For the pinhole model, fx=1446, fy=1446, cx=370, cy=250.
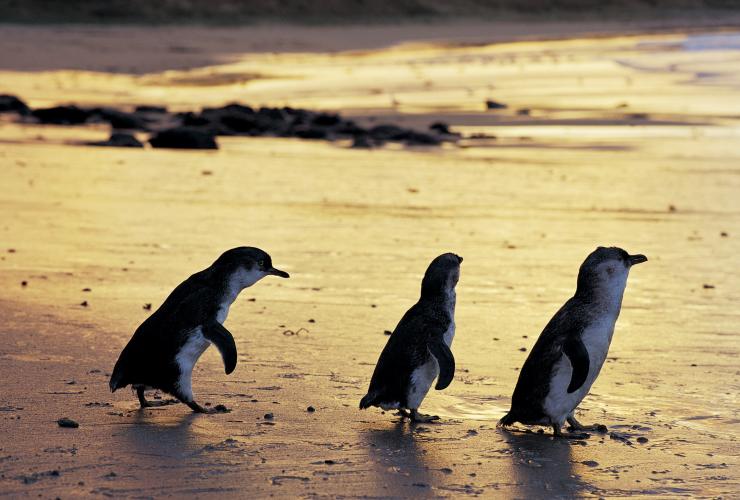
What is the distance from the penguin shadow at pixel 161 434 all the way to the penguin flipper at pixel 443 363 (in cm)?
105

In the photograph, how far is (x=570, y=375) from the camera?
20.5 feet

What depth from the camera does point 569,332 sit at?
627cm

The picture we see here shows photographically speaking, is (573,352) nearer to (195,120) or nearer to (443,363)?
(443,363)

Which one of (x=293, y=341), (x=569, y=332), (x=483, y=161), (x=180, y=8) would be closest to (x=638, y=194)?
(x=483, y=161)

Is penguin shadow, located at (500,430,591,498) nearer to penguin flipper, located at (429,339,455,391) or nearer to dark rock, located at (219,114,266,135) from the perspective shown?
penguin flipper, located at (429,339,455,391)

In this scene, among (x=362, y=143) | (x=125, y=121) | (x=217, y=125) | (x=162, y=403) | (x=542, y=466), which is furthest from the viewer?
(x=125, y=121)

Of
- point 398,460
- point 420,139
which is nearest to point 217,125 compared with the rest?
point 420,139

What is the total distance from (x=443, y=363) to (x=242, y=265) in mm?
1108

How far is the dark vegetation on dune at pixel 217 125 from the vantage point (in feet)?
61.5

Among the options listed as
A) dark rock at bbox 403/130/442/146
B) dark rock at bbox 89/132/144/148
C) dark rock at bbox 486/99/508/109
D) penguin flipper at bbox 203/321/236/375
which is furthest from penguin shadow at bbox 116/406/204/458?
dark rock at bbox 486/99/508/109

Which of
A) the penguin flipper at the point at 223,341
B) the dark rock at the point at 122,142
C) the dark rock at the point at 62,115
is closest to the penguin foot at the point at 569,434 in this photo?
the penguin flipper at the point at 223,341

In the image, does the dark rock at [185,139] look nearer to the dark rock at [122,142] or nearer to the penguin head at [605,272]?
the dark rock at [122,142]

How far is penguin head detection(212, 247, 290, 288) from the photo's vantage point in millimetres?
6672

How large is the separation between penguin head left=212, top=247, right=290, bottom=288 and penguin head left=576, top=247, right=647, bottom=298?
1.45 meters
